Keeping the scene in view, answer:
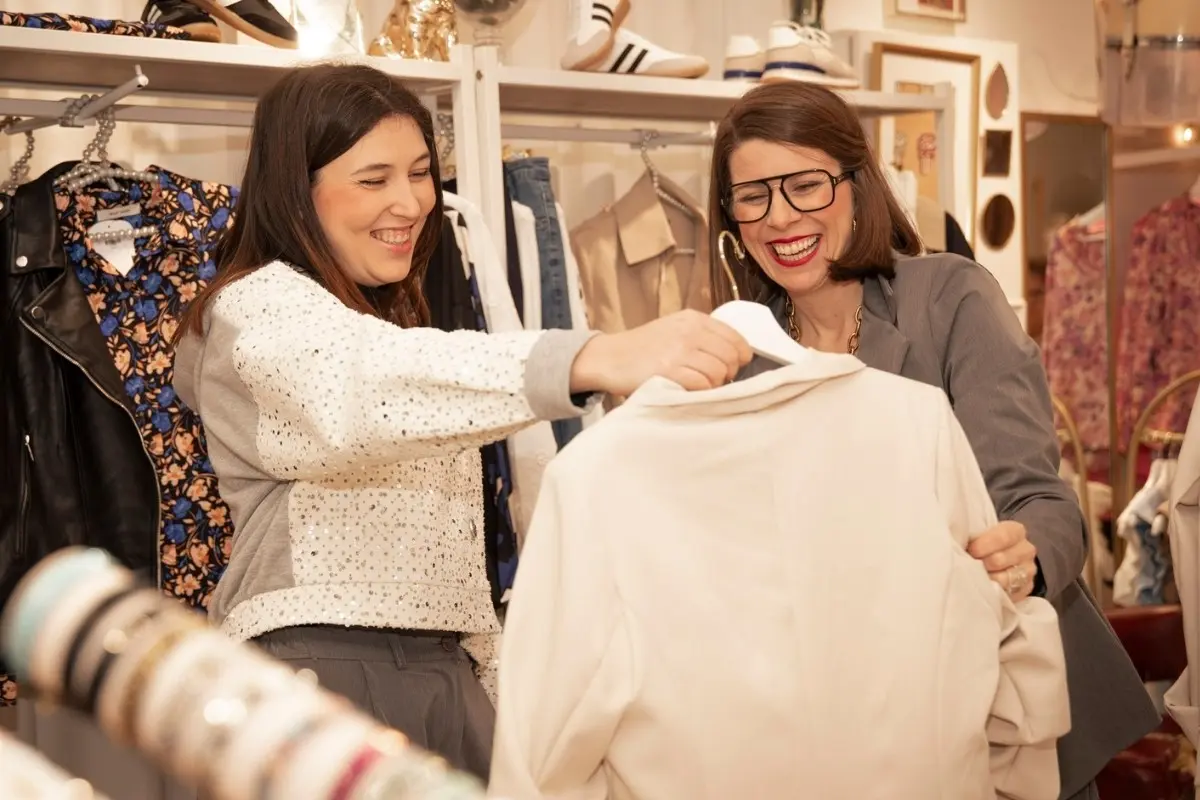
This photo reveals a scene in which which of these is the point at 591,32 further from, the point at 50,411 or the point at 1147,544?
the point at 1147,544

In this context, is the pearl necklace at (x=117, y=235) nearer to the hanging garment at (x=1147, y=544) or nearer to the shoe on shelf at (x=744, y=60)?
the shoe on shelf at (x=744, y=60)

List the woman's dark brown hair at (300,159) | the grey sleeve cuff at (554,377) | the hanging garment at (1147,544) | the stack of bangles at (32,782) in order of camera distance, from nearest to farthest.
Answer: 1. the stack of bangles at (32,782)
2. the grey sleeve cuff at (554,377)
3. the woman's dark brown hair at (300,159)
4. the hanging garment at (1147,544)

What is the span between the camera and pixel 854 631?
50.5 inches

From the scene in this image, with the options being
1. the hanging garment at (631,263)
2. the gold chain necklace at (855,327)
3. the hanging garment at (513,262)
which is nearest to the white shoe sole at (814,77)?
the hanging garment at (631,263)

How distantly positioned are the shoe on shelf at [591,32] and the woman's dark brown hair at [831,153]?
0.96 meters

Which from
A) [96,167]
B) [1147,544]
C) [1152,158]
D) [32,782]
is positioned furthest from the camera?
[1152,158]

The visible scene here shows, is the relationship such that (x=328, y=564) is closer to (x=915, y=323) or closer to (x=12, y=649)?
(x=12, y=649)

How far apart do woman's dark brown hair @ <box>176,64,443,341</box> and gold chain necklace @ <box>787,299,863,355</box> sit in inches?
26.9

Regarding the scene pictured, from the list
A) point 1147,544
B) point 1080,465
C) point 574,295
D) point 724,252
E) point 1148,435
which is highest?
point 724,252

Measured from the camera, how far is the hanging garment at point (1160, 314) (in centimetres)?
412

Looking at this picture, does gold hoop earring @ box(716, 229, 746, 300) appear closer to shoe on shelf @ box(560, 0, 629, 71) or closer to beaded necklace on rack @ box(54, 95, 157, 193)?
shoe on shelf @ box(560, 0, 629, 71)

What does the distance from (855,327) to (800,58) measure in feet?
4.83

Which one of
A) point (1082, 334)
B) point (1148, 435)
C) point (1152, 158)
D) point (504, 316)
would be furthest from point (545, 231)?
point (1152, 158)

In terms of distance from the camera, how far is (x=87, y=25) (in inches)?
87.0
